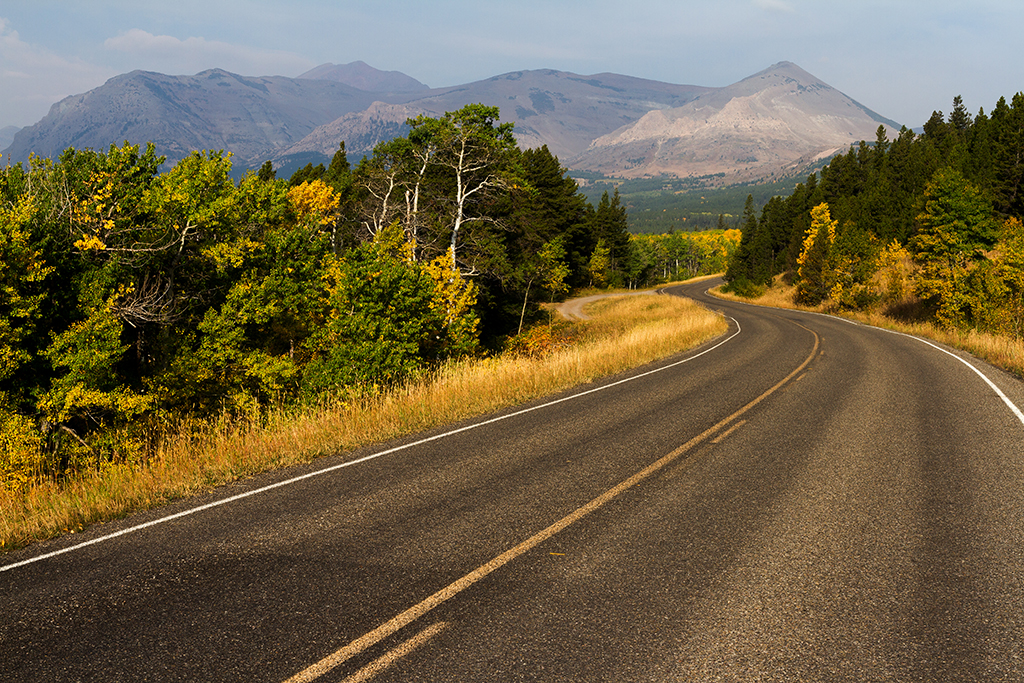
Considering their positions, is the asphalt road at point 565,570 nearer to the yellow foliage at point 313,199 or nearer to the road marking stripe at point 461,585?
the road marking stripe at point 461,585

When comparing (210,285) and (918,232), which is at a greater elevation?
(918,232)

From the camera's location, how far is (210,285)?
79.3 feet

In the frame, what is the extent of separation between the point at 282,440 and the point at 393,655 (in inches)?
225

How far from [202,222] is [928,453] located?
23276mm

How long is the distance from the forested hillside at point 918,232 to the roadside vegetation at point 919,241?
0.07 m

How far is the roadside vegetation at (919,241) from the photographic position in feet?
74.3

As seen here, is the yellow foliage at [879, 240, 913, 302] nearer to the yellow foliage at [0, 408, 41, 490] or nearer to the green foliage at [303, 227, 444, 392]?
the green foliage at [303, 227, 444, 392]

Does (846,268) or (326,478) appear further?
(846,268)

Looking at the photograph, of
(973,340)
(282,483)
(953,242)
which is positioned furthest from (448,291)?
(953,242)

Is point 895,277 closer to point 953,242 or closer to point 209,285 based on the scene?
point 953,242

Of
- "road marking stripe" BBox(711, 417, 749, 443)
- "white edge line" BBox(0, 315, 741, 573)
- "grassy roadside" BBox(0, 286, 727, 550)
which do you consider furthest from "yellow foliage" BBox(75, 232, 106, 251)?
"road marking stripe" BBox(711, 417, 749, 443)

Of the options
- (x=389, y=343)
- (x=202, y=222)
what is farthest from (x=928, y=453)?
(x=202, y=222)

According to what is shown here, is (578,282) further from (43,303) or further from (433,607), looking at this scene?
(433,607)

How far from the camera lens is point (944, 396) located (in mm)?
11547
